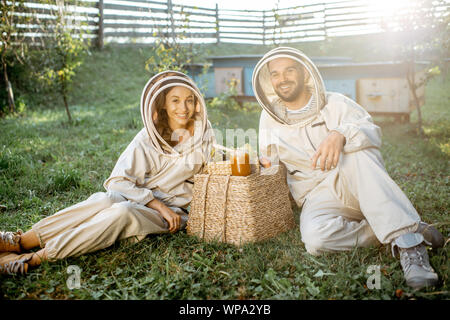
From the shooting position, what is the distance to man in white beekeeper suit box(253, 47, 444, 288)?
2.53 meters

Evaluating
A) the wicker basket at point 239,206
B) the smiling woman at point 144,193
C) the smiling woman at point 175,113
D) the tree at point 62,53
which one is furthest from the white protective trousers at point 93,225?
the tree at point 62,53

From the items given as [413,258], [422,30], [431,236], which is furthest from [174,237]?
[422,30]

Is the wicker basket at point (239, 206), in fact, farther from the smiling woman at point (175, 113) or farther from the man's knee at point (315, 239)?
the smiling woman at point (175, 113)

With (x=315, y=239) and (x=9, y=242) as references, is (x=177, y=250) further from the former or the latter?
(x=9, y=242)

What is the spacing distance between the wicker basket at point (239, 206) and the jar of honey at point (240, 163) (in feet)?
0.18

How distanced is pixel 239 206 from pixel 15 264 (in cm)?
165

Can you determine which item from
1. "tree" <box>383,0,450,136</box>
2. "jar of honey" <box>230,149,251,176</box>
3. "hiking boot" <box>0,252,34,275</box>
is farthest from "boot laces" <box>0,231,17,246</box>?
"tree" <box>383,0,450,136</box>

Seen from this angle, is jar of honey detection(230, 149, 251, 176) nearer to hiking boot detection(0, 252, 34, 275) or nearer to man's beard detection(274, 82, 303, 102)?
man's beard detection(274, 82, 303, 102)

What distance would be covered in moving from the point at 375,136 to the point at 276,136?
826mm

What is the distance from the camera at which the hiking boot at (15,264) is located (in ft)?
8.64

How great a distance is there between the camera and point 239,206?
2.91 metres

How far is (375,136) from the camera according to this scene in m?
2.87

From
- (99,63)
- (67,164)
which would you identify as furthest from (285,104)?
(99,63)
